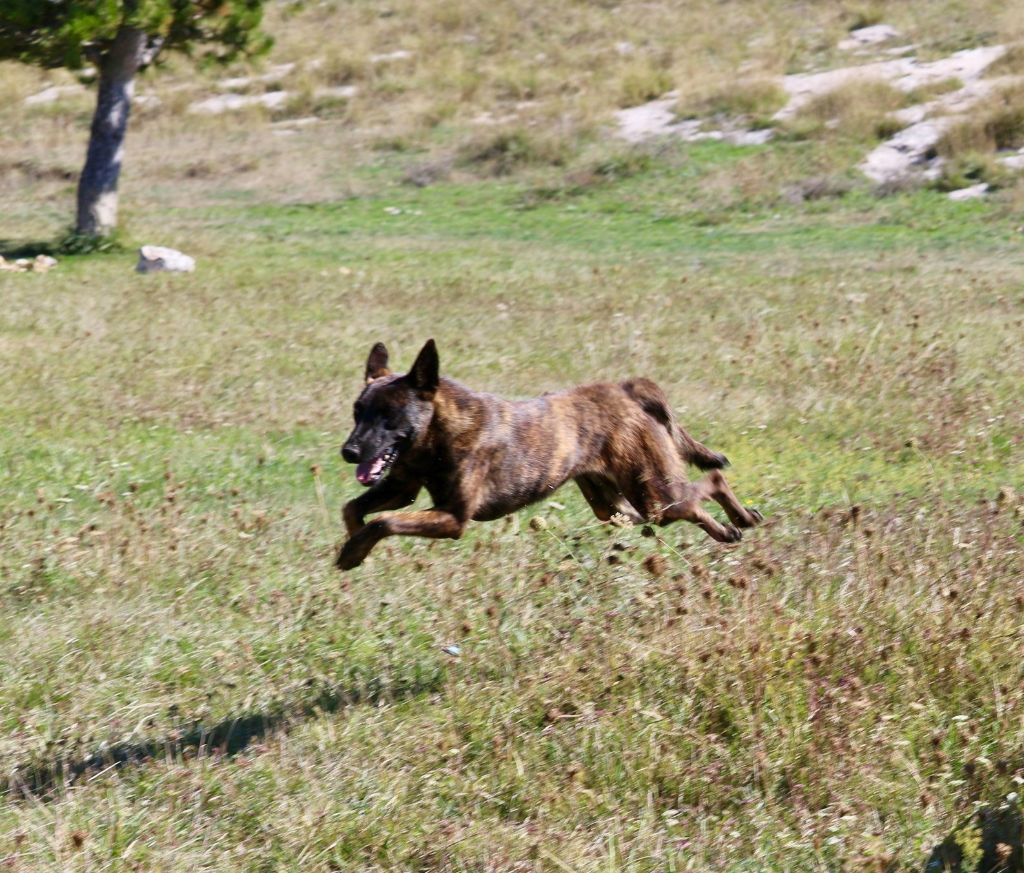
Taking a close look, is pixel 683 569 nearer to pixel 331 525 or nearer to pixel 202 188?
pixel 331 525

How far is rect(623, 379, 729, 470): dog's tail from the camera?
687 cm

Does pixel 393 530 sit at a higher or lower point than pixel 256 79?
higher

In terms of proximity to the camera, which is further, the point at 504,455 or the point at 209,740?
the point at 504,455

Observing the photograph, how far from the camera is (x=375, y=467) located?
558cm

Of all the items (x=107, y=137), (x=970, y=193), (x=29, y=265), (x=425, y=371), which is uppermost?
(x=425, y=371)

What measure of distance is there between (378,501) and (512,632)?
0.79 metres

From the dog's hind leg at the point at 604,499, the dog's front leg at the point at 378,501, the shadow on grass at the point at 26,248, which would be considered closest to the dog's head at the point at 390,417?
the dog's front leg at the point at 378,501

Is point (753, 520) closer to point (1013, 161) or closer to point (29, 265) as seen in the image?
point (29, 265)

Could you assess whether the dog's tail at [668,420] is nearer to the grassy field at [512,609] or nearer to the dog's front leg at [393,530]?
the grassy field at [512,609]

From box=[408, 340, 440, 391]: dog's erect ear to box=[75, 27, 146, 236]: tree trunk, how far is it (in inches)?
644

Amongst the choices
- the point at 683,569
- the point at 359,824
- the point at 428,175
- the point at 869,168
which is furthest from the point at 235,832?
the point at 428,175

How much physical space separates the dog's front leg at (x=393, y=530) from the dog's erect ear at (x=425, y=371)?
51 centimetres

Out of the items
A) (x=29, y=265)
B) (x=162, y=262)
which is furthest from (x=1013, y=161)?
(x=29, y=265)

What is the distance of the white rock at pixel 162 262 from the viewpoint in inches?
711
